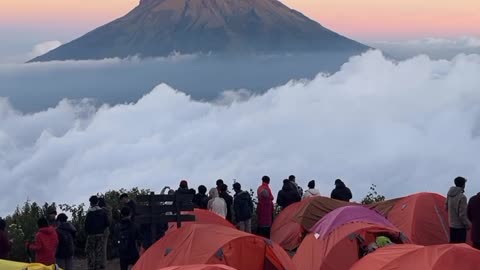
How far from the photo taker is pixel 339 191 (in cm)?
1956

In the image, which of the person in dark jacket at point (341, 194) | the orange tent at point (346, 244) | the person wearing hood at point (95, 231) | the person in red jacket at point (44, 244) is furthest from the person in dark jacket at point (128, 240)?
the person in dark jacket at point (341, 194)

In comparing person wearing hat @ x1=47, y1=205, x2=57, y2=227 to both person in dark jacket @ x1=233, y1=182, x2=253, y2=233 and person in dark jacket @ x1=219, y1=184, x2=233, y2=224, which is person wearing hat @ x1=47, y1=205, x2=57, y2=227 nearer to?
person in dark jacket @ x1=219, y1=184, x2=233, y2=224

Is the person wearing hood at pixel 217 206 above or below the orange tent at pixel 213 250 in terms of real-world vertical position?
above

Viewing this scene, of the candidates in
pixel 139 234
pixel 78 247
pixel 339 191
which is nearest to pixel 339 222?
pixel 139 234

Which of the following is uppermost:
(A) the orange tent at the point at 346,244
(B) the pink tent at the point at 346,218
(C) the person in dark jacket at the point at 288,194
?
(C) the person in dark jacket at the point at 288,194

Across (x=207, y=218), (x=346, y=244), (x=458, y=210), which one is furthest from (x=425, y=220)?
(x=207, y=218)

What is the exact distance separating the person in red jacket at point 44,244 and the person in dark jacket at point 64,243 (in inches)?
14.8

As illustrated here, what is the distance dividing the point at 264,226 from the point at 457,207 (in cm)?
497

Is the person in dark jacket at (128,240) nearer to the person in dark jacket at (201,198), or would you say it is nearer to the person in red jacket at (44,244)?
the person in red jacket at (44,244)

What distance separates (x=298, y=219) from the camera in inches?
734

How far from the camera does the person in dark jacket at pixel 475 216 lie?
14859mm

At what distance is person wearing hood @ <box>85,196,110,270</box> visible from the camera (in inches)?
619

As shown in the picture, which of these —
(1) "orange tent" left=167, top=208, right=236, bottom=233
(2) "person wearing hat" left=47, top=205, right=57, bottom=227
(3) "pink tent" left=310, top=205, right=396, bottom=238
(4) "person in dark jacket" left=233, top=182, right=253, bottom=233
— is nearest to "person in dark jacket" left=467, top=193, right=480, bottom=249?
(3) "pink tent" left=310, top=205, right=396, bottom=238

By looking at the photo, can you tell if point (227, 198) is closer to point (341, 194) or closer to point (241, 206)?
point (241, 206)
